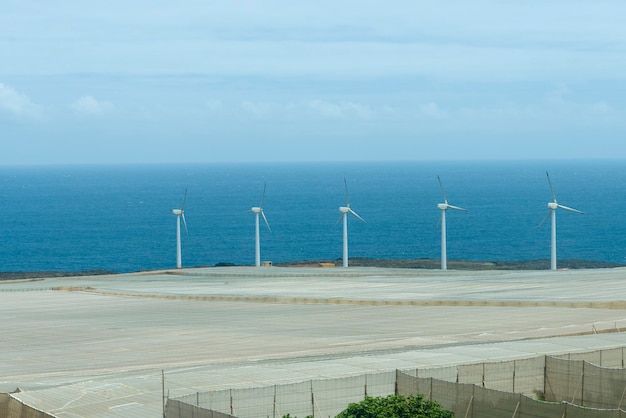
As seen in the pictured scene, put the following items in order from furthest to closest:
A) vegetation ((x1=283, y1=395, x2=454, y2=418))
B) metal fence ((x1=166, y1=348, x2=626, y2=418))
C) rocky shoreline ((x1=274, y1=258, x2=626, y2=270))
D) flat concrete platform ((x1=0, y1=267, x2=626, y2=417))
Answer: rocky shoreline ((x1=274, y1=258, x2=626, y2=270)) → flat concrete platform ((x1=0, y1=267, x2=626, y2=417)) → metal fence ((x1=166, y1=348, x2=626, y2=418)) → vegetation ((x1=283, y1=395, x2=454, y2=418))

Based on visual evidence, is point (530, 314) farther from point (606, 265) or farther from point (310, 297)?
point (606, 265)

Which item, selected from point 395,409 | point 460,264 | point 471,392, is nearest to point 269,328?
point 471,392

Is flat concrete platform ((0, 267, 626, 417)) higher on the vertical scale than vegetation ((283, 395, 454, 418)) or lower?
lower

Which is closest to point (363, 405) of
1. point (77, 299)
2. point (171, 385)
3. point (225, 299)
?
point (171, 385)

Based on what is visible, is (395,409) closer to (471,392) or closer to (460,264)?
(471,392)

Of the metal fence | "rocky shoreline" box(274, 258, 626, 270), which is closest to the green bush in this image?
the metal fence

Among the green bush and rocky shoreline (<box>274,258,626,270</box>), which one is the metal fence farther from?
rocky shoreline (<box>274,258,626,270</box>)

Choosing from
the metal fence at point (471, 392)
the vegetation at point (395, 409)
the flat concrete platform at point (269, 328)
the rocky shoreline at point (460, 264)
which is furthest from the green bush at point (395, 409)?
the rocky shoreline at point (460, 264)
